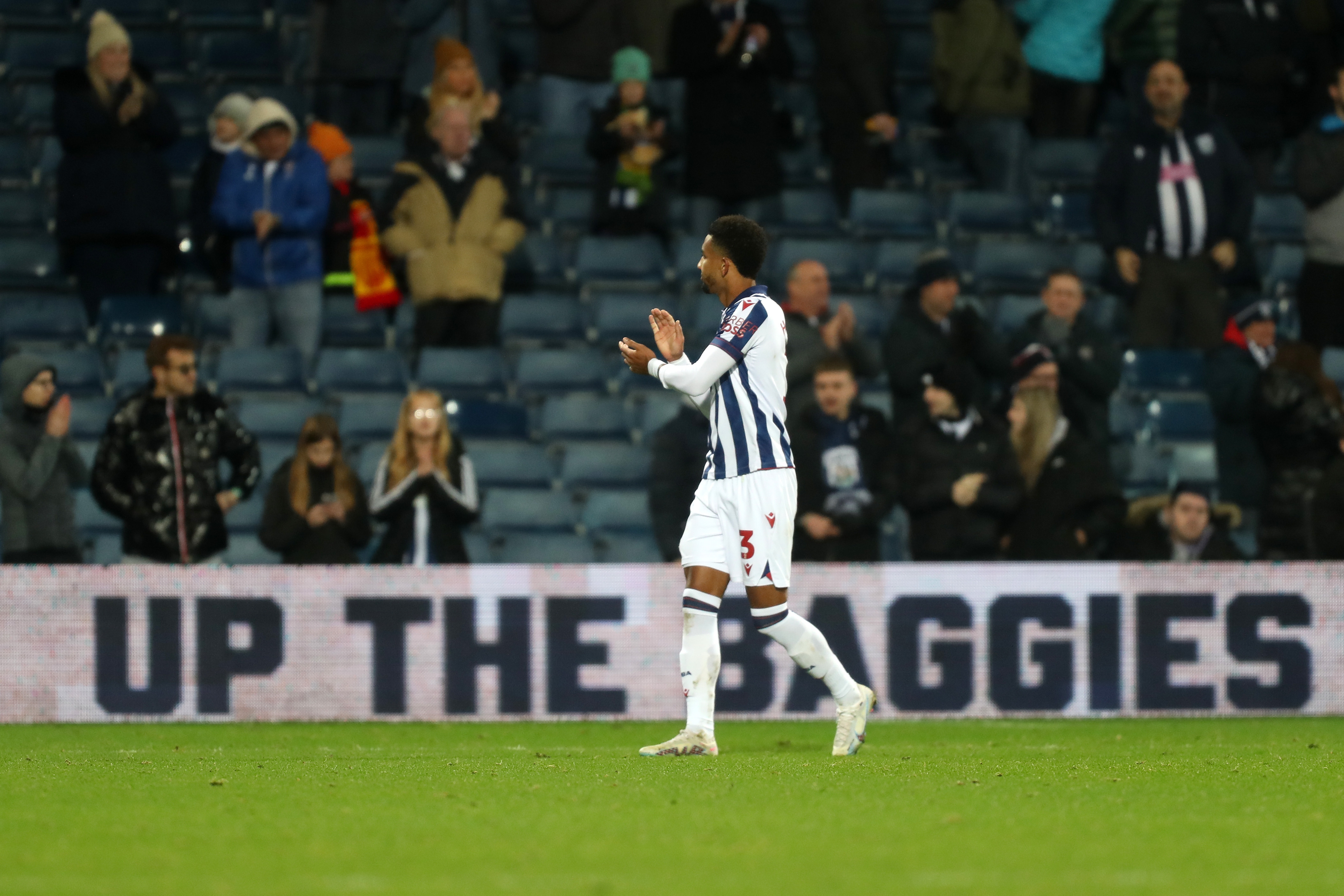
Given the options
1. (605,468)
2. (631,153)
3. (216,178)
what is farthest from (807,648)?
(216,178)

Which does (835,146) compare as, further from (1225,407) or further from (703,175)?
(1225,407)

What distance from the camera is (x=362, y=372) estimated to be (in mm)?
14516

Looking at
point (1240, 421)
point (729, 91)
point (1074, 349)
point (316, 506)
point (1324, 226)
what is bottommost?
point (316, 506)

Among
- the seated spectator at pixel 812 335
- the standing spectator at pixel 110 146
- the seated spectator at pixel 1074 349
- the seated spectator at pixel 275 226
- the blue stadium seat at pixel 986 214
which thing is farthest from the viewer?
the blue stadium seat at pixel 986 214

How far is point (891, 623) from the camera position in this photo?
11.7 m

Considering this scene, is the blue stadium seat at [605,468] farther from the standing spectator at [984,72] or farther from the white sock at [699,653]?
the white sock at [699,653]

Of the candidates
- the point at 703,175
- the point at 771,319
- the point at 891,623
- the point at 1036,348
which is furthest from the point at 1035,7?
the point at 771,319

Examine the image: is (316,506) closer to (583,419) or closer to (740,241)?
(583,419)

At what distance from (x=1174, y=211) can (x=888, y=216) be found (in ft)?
7.43

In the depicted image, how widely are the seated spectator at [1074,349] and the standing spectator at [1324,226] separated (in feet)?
7.06

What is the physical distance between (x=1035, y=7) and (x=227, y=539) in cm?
756

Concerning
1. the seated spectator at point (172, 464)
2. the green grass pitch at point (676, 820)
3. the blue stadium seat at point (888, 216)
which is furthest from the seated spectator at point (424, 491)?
the blue stadium seat at point (888, 216)

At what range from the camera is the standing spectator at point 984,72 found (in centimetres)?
1553

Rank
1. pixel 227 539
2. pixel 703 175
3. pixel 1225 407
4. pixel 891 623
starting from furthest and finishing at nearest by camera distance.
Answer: pixel 703 175, pixel 1225 407, pixel 227 539, pixel 891 623
